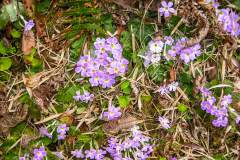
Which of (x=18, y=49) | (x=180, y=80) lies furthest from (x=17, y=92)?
(x=180, y=80)

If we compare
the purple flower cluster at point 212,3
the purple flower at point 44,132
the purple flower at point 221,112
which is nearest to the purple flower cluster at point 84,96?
the purple flower at point 44,132

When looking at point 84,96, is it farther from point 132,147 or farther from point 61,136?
point 132,147

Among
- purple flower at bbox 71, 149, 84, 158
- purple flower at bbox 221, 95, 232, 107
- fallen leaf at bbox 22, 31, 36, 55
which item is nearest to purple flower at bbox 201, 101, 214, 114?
purple flower at bbox 221, 95, 232, 107

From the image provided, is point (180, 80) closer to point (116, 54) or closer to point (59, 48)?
point (116, 54)

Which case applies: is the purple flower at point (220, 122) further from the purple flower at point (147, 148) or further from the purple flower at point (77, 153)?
the purple flower at point (77, 153)

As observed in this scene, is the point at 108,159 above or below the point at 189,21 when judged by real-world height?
below
